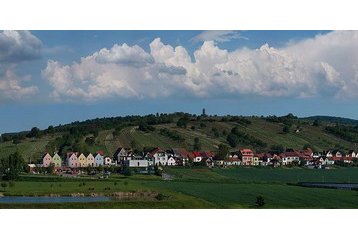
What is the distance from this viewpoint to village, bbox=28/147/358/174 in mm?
65375

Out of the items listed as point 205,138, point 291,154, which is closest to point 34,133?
point 205,138

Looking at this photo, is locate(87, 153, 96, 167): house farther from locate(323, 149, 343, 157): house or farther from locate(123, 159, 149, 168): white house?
locate(323, 149, 343, 157): house

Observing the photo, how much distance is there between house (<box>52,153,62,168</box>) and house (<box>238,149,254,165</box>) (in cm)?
2103

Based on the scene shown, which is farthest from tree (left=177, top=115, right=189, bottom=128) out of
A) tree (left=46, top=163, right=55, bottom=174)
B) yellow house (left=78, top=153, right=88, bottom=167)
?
tree (left=46, top=163, right=55, bottom=174)

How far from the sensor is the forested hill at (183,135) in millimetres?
69375

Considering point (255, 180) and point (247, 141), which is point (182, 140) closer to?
point (247, 141)

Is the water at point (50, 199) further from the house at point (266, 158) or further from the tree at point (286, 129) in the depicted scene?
the tree at point (286, 129)

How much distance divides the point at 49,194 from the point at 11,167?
11904 millimetres

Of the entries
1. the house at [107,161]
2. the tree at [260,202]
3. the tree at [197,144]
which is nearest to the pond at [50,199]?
the tree at [260,202]

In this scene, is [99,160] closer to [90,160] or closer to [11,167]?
[90,160]

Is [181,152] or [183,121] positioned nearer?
[181,152]

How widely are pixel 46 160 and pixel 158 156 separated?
12540 mm

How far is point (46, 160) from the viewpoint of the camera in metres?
64.1

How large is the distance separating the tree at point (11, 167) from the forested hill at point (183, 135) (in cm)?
734
